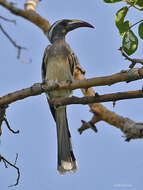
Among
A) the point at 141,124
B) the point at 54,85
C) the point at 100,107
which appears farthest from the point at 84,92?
the point at 141,124

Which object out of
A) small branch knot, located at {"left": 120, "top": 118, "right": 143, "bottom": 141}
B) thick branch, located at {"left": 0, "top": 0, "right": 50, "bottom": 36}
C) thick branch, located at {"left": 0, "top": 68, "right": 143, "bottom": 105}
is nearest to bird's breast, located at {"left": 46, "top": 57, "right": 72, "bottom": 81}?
thick branch, located at {"left": 0, "top": 0, "right": 50, "bottom": 36}

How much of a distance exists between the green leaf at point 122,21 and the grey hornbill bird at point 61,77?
1.75 m

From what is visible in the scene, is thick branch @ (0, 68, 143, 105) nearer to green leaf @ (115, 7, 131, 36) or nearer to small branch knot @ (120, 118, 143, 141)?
green leaf @ (115, 7, 131, 36)

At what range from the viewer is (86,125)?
8.72 feet

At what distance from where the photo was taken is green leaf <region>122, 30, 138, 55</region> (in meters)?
3.09

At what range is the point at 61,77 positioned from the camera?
5.00 metres

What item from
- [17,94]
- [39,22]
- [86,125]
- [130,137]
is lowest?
[130,137]

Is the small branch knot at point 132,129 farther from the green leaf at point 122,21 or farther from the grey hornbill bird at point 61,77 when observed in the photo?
the grey hornbill bird at point 61,77

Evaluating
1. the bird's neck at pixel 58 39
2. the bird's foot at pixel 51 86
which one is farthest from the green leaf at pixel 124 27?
the bird's neck at pixel 58 39

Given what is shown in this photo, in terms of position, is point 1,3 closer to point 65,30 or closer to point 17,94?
point 17,94

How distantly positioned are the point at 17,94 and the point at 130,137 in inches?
52.5

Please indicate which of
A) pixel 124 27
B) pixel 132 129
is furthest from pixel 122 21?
pixel 132 129

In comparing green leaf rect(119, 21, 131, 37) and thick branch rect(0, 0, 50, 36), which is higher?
thick branch rect(0, 0, 50, 36)

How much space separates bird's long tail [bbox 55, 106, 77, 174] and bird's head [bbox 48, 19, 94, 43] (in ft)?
3.86
